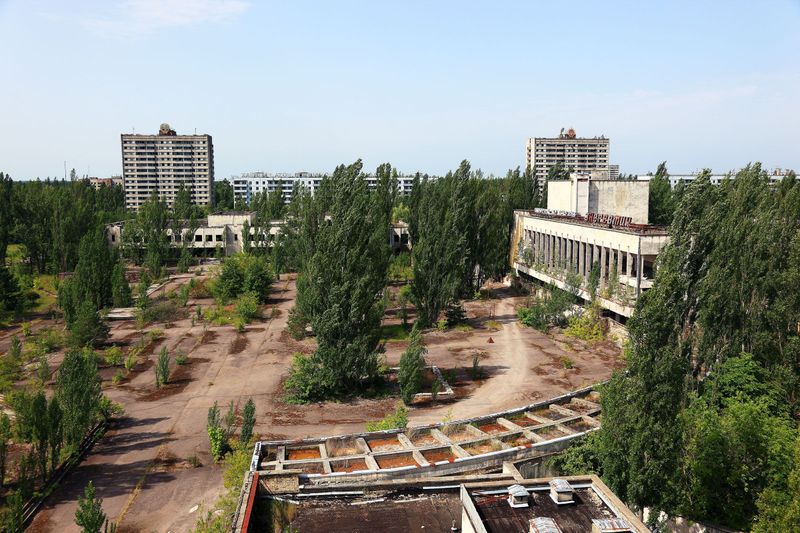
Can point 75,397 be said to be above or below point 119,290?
below

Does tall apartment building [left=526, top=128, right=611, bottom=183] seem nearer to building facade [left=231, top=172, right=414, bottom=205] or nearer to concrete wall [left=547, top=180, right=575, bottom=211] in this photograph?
building facade [left=231, top=172, right=414, bottom=205]

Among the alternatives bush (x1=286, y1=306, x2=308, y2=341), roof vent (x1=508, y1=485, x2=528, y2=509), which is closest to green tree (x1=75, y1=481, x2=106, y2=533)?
roof vent (x1=508, y1=485, x2=528, y2=509)

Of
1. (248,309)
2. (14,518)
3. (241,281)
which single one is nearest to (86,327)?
(248,309)

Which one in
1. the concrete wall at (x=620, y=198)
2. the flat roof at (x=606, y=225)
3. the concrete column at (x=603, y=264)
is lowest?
the concrete column at (x=603, y=264)

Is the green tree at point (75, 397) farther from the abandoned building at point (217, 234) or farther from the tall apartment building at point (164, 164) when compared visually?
the tall apartment building at point (164, 164)

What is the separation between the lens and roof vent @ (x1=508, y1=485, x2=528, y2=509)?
1189cm

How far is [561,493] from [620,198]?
4280cm

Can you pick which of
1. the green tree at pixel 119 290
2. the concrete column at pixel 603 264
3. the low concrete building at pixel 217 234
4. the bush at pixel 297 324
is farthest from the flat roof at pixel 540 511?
the low concrete building at pixel 217 234

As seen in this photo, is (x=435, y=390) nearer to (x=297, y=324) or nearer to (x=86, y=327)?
(x=297, y=324)

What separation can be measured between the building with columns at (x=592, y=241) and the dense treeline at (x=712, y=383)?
711cm

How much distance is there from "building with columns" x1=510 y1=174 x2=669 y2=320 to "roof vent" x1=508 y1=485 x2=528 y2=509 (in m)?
22.6

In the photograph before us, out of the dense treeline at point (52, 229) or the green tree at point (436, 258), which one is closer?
the green tree at point (436, 258)

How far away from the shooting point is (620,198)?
50.7 metres

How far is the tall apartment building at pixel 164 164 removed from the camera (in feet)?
404
